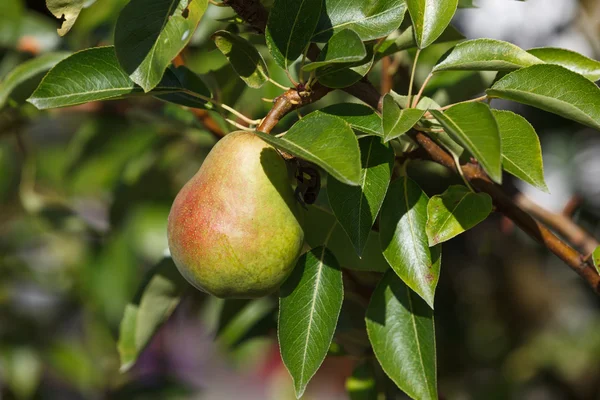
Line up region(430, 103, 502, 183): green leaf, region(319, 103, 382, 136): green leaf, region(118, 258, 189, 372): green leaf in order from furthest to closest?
region(118, 258, 189, 372): green leaf
region(319, 103, 382, 136): green leaf
region(430, 103, 502, 183): green leaf

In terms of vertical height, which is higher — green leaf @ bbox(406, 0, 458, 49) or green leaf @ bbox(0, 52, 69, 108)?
green leaf @ bbox(406, 0, 458, 49)

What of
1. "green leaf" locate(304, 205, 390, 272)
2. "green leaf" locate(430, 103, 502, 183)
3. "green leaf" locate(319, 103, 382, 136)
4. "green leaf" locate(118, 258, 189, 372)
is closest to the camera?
"green leaf" locate(430, 103, 502, 183)

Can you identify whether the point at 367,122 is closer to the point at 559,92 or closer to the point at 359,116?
the point at 359,116

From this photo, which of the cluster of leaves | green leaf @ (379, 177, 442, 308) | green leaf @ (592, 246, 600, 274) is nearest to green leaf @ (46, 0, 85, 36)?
the cluster of leaves

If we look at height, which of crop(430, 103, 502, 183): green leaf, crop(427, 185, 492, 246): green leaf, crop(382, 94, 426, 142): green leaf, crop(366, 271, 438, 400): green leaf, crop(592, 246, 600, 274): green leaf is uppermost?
crop(430, 103, 502, 183): green leaf

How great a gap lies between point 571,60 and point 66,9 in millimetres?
486

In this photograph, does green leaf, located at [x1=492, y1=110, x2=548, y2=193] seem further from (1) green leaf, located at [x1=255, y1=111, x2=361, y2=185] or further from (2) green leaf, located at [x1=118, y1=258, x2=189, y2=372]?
(2) green leaf, located at [x1=118, y1=258, x2=189, y2=372]

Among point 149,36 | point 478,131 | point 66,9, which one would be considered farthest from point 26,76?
point 478,131

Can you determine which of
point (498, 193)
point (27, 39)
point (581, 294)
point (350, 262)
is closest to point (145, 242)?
point (27, 39)

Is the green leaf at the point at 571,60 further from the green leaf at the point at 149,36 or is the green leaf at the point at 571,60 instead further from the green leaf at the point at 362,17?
the green leaf at the point at 149,36

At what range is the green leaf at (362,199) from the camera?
1.94 feet

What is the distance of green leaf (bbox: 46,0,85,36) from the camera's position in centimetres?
64

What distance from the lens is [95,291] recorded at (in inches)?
54.3

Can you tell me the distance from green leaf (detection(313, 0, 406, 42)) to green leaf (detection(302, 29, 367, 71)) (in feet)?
0.07
